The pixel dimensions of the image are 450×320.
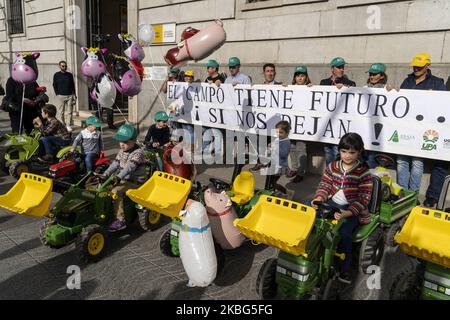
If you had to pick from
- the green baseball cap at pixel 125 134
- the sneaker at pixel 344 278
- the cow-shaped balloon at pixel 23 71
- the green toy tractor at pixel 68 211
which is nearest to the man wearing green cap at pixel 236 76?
the green baseball cap at pixel 125 134

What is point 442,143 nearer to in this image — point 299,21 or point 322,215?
point 322,215

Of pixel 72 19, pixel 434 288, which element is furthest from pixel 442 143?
pixel 72 19

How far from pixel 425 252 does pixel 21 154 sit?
7.10 m

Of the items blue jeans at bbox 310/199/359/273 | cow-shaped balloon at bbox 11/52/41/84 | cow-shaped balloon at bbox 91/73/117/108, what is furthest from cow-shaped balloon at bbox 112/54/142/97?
blue jeans at bbox 310/199/359/273

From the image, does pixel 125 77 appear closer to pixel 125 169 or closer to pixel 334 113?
pixel 125 169

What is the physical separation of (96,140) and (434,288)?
5.55 metres

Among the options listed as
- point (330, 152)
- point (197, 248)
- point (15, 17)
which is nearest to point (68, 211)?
point (197, 248)

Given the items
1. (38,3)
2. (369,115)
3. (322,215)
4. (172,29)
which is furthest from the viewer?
(38,3)

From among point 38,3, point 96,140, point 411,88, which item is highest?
point 38,3

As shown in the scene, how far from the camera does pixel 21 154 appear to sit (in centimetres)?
739

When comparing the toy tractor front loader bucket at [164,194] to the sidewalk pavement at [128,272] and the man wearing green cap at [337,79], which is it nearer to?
the sidewalk pavement at [128,272]

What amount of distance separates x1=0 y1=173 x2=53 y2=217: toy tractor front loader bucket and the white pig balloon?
5.07 ft

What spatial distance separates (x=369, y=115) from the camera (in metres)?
6.16

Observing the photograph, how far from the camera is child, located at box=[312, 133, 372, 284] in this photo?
3.48 metres
